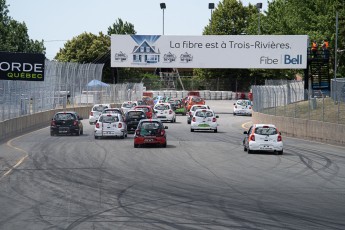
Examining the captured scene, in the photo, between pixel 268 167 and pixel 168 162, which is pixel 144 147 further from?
pixel 268 167

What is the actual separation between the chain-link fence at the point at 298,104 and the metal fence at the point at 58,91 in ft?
49.5

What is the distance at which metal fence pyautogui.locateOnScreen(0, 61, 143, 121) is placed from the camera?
42656 millimetres

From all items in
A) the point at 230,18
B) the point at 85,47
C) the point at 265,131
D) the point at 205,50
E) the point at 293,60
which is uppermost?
the point at 230,18

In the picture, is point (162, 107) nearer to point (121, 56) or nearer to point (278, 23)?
point (121, 56)

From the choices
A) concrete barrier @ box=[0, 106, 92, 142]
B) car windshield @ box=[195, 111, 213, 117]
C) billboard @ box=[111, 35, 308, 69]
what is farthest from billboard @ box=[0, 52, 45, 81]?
billboard @ box=[111, 35, 308, 69]

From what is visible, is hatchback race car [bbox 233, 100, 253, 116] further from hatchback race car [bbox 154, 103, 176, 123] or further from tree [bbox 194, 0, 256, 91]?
tree [bbox 194, 0, 256, 91]

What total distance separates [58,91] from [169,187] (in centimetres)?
4048

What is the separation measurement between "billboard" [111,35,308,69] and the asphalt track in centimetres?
3354

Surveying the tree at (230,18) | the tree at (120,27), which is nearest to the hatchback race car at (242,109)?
the tree at (230,18)

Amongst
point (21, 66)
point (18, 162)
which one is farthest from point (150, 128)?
point (21, 66)

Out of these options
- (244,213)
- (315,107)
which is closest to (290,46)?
(315,107)

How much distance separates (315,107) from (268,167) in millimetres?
17856

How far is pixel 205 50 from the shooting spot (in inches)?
2665

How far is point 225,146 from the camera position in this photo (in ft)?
115
